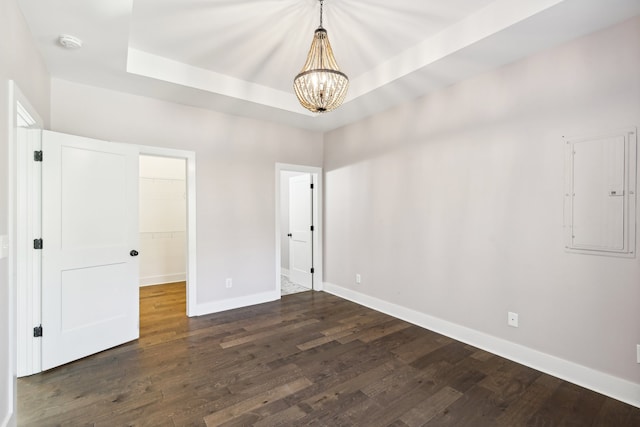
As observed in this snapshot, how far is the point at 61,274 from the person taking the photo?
8.84 feet

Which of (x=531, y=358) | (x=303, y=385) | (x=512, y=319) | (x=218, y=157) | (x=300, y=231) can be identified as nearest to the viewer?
(x=303, y=385)

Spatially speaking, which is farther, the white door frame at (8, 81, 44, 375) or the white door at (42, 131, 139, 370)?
the white door at (42, 131, 139, 370)

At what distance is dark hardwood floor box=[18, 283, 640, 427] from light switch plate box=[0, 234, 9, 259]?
3.70ft

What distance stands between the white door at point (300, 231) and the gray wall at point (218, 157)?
26.7 inches

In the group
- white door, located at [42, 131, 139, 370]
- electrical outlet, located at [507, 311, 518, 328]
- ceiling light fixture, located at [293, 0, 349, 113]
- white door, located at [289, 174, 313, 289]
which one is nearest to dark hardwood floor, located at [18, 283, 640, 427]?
white door, located at [42, 131, 139, 370]

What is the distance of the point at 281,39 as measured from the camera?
282 cm

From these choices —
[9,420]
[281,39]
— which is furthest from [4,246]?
[281,39]

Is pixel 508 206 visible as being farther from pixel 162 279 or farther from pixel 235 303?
Result: pixel 162 279

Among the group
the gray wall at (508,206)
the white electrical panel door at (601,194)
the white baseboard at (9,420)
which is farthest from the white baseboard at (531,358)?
the white baseboard at (9,420)

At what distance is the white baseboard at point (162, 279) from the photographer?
5480mm

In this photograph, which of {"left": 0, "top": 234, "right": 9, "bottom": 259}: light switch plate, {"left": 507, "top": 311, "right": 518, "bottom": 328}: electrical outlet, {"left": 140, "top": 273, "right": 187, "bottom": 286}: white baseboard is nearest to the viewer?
{"left": 0, "top": 234, "right": 9, "bottom": 259}: light switch plate

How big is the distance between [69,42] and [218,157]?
6.16 ft

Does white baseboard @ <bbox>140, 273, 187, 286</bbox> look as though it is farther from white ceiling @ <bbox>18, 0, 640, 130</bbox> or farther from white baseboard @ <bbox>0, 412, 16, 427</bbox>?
white baseboard @ <bbox>0, 412, 16, 427</bbox>

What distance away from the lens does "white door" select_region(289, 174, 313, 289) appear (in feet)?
17.4
